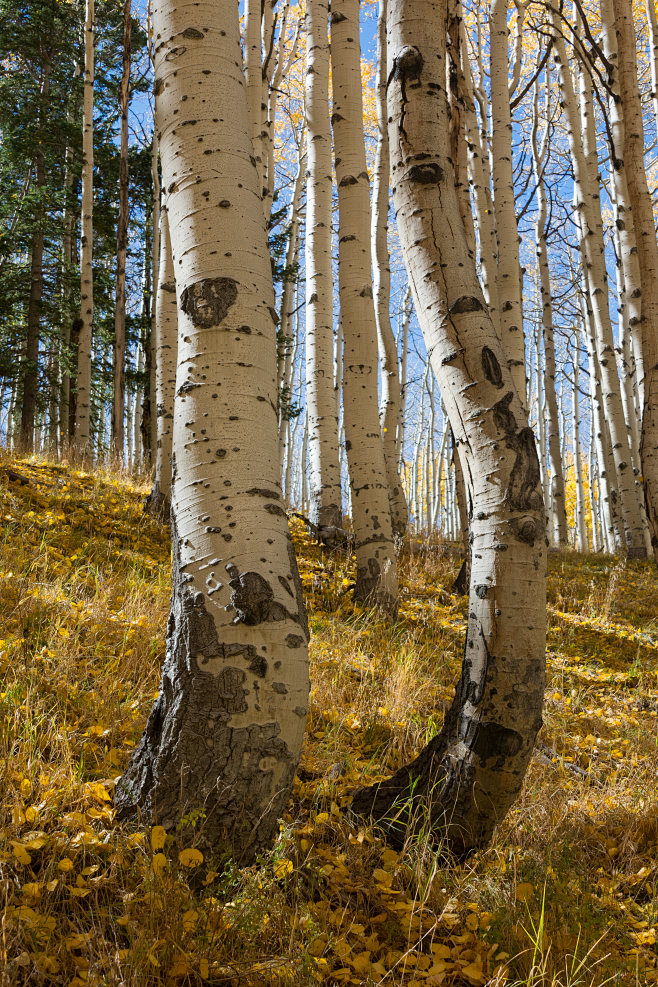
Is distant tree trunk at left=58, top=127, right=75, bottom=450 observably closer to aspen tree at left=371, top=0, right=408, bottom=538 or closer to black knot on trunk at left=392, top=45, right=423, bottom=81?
aspen tree at left=371, top=0, right=408, bottom=538

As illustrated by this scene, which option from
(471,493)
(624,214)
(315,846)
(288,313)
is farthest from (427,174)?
(288,313)

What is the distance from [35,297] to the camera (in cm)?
1313

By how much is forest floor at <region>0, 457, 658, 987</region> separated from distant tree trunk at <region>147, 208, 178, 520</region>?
156cm

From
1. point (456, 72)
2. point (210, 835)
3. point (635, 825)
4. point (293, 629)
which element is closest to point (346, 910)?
point (210, 835)

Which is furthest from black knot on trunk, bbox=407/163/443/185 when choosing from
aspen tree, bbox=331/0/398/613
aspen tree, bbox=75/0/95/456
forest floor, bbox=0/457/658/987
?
aspen tree, bbox=75/0/95/456

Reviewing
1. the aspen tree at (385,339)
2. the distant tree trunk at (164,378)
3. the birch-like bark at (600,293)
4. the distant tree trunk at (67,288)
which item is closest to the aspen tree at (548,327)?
the birch-like bark at (600,293)

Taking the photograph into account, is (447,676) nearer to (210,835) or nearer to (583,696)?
(583,696)

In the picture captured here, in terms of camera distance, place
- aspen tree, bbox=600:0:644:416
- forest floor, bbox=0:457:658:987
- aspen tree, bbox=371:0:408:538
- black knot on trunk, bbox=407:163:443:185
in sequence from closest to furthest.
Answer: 1. forest floor, bbox=0:457:658:987
2. black knot on trunk, bbox=407:163:443:185
3. aspen tree, bbox=600:0:644:416
4. aspen tree, bbox=371:0:408:538

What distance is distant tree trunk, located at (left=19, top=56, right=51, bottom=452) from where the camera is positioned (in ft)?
38.6

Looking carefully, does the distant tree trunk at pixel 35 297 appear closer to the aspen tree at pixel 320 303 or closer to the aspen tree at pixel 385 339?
the aspen tree at pixel 385 339

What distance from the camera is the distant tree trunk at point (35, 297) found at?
11.8 metres

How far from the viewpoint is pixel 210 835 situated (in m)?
1.65

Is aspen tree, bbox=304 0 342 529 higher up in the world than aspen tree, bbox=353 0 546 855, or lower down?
higher up

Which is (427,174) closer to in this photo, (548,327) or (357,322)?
(357,322)
